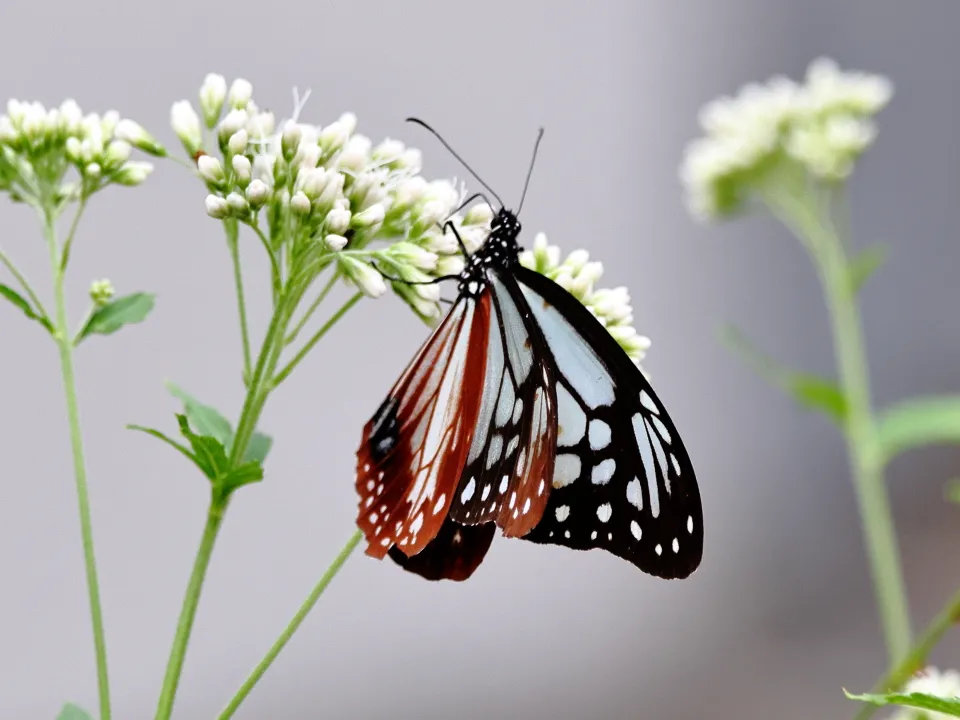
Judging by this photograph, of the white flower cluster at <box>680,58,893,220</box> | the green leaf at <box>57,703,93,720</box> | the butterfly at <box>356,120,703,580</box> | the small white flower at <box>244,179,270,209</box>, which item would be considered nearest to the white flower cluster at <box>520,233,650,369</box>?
the butterfly at <box>356,120,703,580</box>

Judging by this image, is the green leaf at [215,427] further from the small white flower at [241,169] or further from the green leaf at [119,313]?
the small white flower at [241,169]

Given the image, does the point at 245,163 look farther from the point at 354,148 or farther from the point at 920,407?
Answer: the point at 920,407

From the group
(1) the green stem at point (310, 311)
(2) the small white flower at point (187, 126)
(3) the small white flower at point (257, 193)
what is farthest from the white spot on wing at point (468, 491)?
(2) the small white flower at point (187, 126)

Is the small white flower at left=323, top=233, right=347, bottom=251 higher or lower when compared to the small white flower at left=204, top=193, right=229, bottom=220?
higher

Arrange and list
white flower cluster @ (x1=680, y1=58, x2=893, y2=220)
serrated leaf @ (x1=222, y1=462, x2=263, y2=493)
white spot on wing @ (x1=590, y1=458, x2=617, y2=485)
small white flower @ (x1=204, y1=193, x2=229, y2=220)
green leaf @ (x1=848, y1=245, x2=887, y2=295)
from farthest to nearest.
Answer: white flower cluster @ (x1=680, y1=58, x2=893, y2=220), green leaf @ (x1=848, y1=245, x2=887, y2=295), white spot on wing @ (x1=590, y1=458, x2=617, y2=485), small white flower @ (x1=204, y1=193, x2=229, y2=220), serrated leaf @ (x1=222, y1=462, x2=263, y2=493)

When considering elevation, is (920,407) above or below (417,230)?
above

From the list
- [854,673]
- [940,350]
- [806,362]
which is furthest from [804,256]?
[854,673]

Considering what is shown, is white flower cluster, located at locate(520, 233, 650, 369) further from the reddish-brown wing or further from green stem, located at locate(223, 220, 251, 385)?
green stem, located at locate(223, 220, 251, 385)
